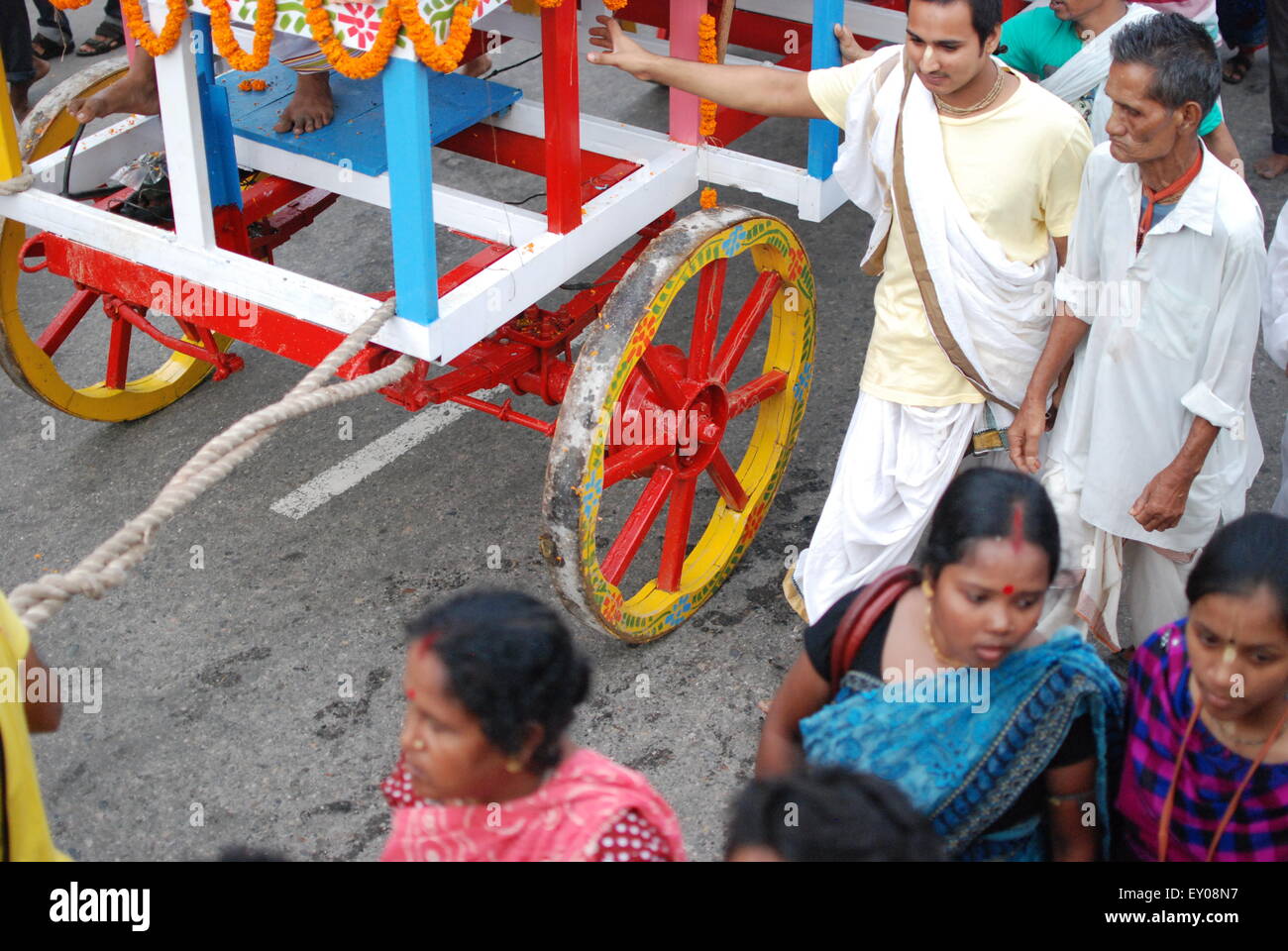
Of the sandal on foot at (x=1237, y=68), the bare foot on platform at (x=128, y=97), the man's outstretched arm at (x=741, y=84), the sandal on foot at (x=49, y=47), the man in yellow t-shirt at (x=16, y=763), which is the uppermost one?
the man's outstretched arm at (x=741, y=84)

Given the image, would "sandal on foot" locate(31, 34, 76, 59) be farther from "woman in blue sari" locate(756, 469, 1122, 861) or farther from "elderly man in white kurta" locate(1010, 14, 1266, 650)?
"woman in blue sari" locate(756, 469, 1122, 861)

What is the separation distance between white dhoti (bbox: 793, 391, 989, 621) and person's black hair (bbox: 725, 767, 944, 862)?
1560mm

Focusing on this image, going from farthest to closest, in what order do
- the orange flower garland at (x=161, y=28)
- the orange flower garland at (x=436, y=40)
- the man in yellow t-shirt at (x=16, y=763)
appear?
the orange flower garland at (x=161, y=28), the orange flower garland at (x=436, y=40), the man in yellow t-shirt at (x=16, y=763)

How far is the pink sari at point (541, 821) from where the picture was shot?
5.63 ft

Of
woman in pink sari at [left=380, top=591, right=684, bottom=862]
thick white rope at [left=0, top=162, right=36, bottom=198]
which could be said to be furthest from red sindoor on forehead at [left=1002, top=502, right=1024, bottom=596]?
thick white rope at [left=0, top=162, right=36, bottom=198]

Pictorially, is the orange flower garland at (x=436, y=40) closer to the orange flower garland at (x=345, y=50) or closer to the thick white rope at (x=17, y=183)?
the orange flower garland at (x=345, y=50)

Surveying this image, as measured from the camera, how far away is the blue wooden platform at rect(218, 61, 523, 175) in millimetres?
3484

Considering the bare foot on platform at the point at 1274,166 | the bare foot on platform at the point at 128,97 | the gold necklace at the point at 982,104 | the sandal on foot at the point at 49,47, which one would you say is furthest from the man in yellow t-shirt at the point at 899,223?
the sandal on foot at the point at 49,47

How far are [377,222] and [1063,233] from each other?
11.0 feet

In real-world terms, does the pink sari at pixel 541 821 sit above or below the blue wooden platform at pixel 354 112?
below

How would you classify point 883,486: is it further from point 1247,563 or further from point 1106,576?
point 1247,563

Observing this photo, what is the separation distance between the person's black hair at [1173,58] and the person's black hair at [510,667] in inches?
62.2

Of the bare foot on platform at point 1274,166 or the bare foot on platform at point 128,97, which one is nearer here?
the bare foot on platform at point 128,97

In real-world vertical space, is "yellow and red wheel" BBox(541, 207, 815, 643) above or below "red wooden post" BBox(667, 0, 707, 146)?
below
